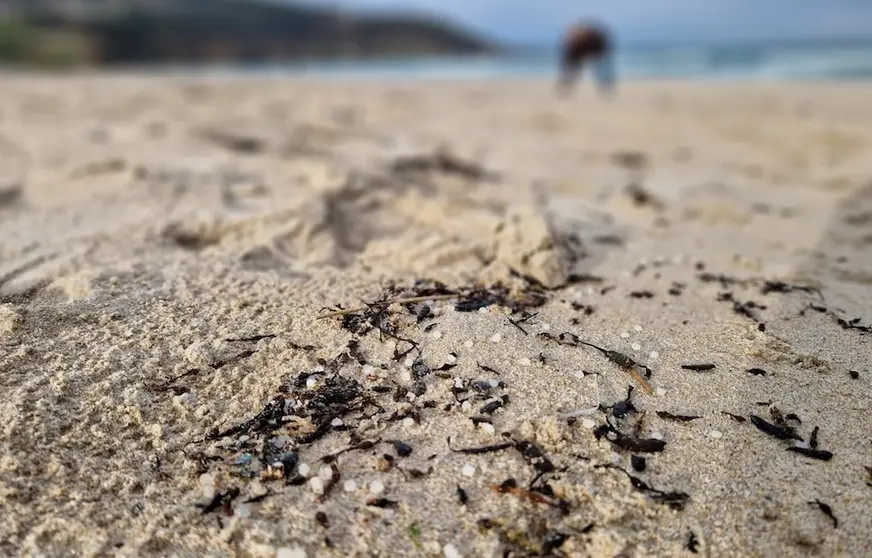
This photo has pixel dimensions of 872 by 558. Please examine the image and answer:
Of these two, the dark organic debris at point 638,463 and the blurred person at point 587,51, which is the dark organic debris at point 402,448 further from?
the blurred person at point 587,51

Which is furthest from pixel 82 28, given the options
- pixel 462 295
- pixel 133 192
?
pixel 462 295

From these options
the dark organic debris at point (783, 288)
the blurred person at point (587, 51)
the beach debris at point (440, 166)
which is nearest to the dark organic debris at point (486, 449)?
the dark organic debris at point (783, 288)

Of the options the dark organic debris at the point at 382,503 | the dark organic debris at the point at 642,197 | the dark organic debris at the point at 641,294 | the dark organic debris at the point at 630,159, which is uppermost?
the dark organic debris at the point at 630,159

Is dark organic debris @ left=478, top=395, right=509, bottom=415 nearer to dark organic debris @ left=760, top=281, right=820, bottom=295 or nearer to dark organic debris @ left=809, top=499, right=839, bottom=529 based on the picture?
dark organic debris @ left=809, top=499, right=839, bottom=529

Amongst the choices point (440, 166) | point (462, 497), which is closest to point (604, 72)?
point (440, 166)

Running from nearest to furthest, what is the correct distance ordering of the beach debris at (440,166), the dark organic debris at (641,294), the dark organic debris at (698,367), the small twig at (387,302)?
the dark organic debris at (698,367), the small twig at (387,302), the dark organic debris at (641,294), the beach debris at (440,166)

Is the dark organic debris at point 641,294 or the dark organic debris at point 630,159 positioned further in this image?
the dark organic debris at point 630,159

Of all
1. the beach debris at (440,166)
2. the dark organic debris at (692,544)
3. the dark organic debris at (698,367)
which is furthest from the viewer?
the beach debris at (440,166)

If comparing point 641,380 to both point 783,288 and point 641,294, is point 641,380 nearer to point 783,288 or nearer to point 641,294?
point 641,294

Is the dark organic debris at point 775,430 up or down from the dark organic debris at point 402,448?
up
